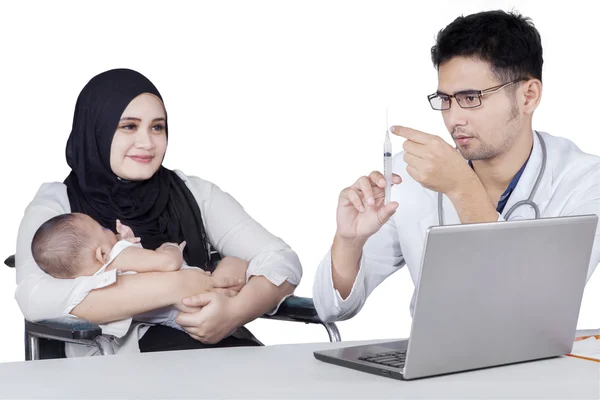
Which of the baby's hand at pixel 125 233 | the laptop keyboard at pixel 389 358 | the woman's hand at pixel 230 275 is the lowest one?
the woman's hand at pixel 230 275

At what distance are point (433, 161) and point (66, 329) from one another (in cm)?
95

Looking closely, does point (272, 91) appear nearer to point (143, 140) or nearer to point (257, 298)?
point (143, 140)

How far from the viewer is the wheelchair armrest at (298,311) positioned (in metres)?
2.21

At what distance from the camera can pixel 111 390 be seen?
4.16ft

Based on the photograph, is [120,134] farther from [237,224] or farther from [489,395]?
[489,395]

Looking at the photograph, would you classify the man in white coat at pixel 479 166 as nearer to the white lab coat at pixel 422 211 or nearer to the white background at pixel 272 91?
the white lab coat at pixel 422 211

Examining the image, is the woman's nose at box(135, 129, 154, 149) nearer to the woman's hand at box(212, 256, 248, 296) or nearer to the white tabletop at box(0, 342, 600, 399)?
the woman's hand at box(212, 256, 248, 296)

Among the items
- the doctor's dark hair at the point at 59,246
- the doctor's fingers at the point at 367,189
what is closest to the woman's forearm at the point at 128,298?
the doctor's dark hair at the point at 59,246

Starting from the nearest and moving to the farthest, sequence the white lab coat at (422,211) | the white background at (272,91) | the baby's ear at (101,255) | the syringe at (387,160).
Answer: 1. the syringe at (387,160)
2. the white lab coat at (422,211)
3. the baby's ear at (101,255)
4. the white background at (272,91)

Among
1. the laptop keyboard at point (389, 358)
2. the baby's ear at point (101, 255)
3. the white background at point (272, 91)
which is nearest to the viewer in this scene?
the laptop keyboard at point (389, 358)

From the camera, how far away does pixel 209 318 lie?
2139 mm

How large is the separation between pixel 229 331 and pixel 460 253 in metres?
1.08

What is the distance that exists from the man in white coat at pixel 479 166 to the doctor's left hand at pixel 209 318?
25 centimetres

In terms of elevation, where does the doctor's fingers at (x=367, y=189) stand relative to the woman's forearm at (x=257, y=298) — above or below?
above
